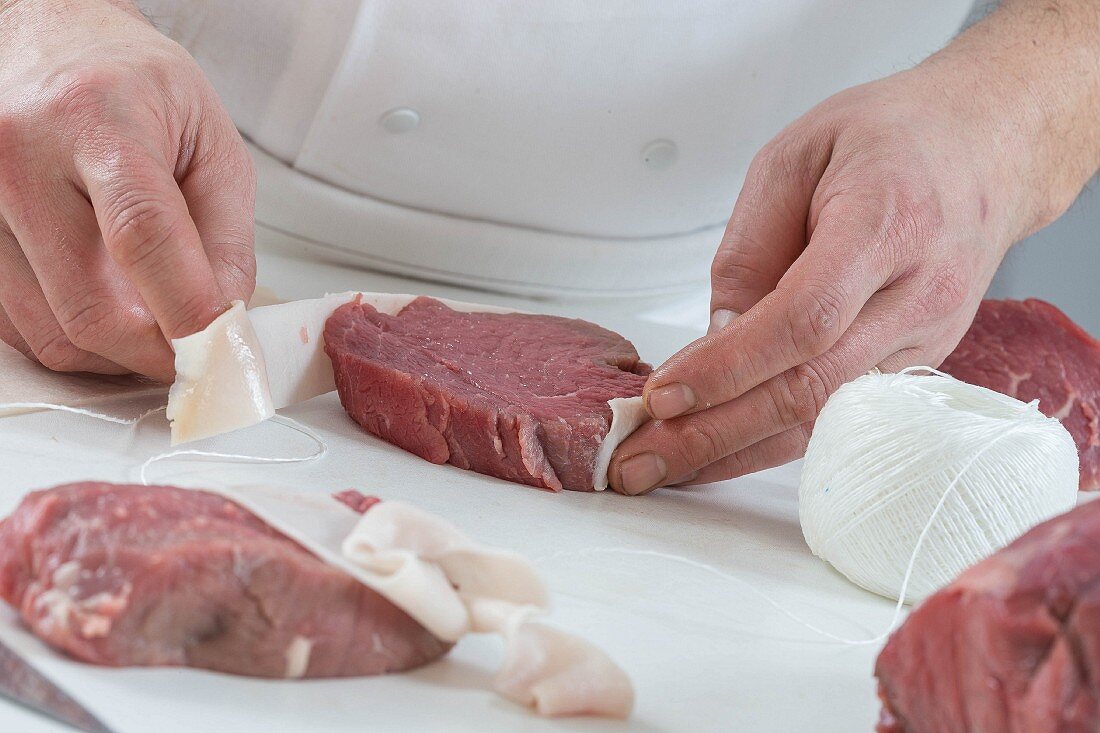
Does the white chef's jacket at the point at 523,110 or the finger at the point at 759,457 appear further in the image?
the white chef's jacket at the point at 523,110

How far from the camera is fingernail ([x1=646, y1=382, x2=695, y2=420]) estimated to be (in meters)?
1.44

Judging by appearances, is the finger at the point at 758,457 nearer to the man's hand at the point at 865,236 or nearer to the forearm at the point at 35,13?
the man's hand at the point at 865,236

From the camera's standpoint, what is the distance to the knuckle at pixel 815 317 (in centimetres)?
142

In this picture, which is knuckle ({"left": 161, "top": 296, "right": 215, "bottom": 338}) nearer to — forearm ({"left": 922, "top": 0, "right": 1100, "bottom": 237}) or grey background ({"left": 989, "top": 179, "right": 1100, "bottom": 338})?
forearm ({"left": 922, "top": 0, "right": 1100, "bottom": 237})

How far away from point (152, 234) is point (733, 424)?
29.9 inches

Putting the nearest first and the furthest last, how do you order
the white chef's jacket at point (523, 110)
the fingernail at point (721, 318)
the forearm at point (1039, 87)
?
the fingernail at point (721, 318), the forearm at point (1039, 87), the white chef's jacket at point (523, 110)

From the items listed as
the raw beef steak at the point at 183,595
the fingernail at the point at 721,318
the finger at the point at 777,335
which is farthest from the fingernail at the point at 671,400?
the raw beef steak at the point at 183,595

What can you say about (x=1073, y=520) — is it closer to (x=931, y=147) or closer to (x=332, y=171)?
(x=931, y=147)

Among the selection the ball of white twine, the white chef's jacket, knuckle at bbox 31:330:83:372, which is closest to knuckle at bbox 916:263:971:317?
the ball of white twine

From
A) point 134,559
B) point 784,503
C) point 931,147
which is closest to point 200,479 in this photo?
point 134,559

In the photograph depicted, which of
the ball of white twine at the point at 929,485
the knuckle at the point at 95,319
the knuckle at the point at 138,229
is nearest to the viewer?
the ball of white twine at the point at 929,485

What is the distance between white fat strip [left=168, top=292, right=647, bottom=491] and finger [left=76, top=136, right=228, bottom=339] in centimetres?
4

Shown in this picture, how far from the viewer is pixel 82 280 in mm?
1407

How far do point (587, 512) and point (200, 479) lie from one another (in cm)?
46
